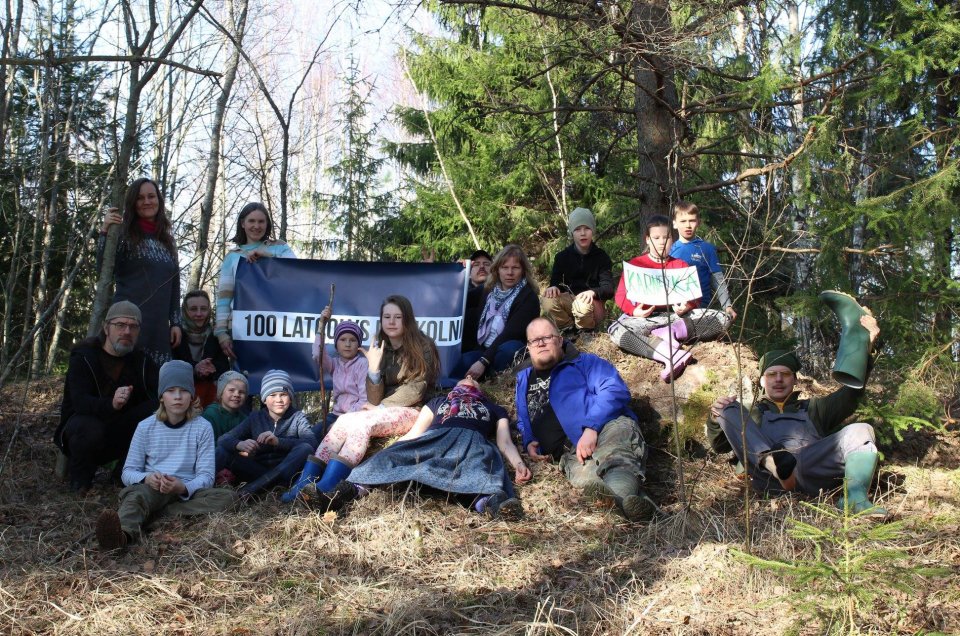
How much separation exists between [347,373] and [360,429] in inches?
30.9

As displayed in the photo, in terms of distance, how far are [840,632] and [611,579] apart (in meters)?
1.19

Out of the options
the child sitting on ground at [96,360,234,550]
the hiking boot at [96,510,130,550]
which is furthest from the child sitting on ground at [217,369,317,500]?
the hiking boot at [96,510,130,550]

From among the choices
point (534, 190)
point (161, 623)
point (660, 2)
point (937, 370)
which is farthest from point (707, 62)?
point (161, 623)

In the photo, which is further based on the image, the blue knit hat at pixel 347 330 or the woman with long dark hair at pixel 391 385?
the blue knit hat at pixel 347 330

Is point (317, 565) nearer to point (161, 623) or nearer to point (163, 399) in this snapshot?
point (161, 623)

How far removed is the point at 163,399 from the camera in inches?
231

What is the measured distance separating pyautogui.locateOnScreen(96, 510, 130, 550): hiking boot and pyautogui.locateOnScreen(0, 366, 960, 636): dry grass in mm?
75

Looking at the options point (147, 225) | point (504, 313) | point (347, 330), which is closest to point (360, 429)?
point (347, 330)

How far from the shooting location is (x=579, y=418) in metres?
5.98

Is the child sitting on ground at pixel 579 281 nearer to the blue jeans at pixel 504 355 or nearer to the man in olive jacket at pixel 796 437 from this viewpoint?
the blue jeans at pixel 504 355

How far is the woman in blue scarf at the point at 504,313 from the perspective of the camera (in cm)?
754

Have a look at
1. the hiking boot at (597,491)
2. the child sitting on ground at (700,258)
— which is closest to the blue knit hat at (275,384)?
the hiking boot at (597,491)

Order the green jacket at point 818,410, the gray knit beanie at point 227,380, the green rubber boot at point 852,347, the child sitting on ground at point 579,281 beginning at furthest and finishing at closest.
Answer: the child sitting on ground at point 579,281 → the gray knit beanie at point 227,380 → the green jacket at point 818,410 → the green rubber boot at point 852,347

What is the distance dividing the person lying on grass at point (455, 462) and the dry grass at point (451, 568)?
0.13 meters
